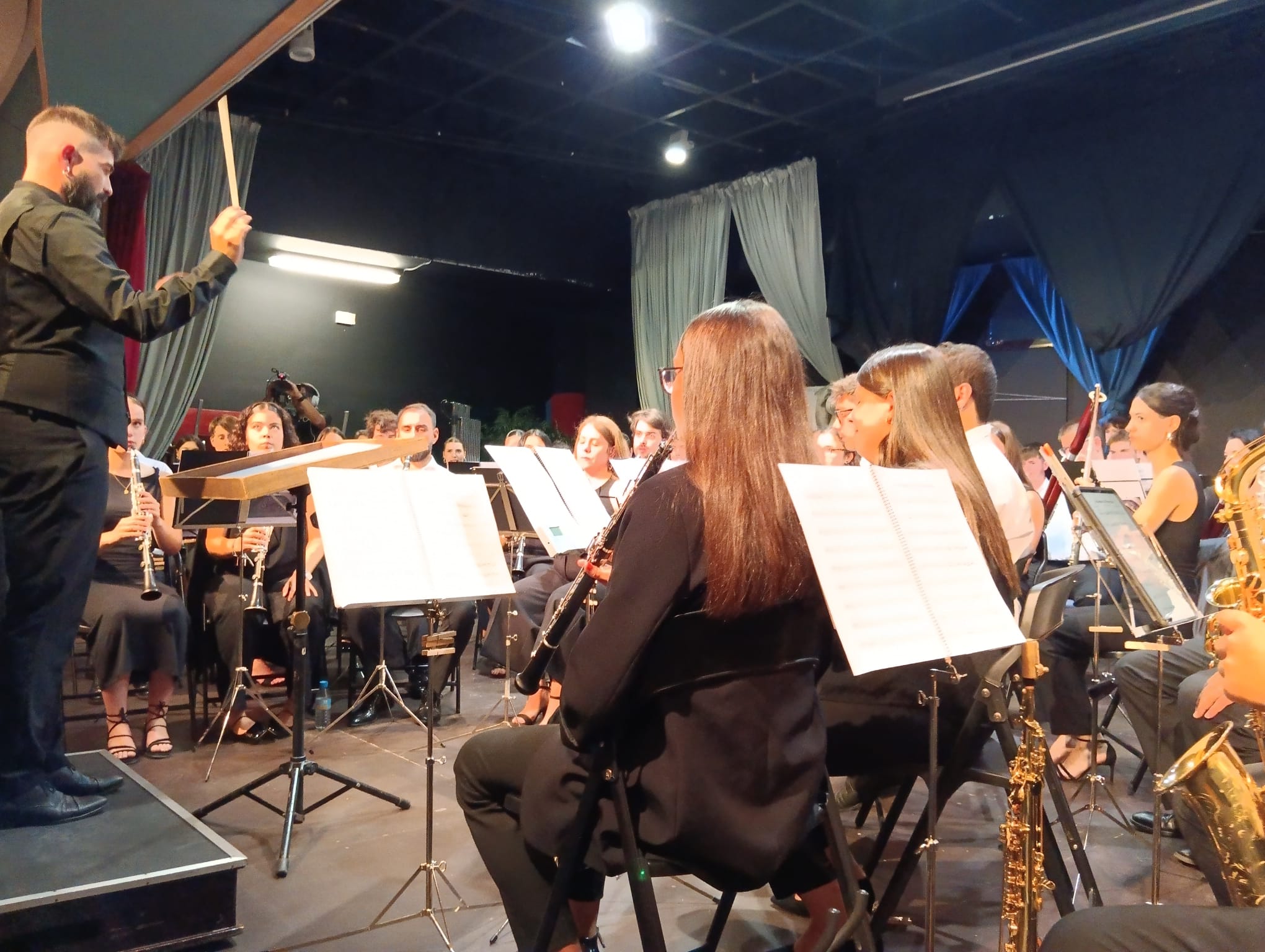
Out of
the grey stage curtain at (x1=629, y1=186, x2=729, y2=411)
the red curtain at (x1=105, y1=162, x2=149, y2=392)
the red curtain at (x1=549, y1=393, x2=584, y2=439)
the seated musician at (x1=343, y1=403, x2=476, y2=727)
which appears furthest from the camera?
the red curtain at (x1=549, y1=393, x2=584, y2=439)

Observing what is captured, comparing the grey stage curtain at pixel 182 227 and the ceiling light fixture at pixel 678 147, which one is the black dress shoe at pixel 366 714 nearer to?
the grey stage curtain at pixel 182 227

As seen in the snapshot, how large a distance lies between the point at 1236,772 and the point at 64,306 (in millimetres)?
2953

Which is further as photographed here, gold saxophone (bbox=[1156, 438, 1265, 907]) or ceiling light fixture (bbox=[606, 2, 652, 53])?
ceiling light fixture (bbox=[606, 2, 652, 53])

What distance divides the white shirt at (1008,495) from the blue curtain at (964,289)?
5455mm

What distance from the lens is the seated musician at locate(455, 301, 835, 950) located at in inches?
60.9

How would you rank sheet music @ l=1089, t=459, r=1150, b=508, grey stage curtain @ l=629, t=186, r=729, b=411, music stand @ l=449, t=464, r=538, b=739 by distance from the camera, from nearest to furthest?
music stand @ l=449, t=464, r=538, b=739 < sheet music @ l=1089, t=459, r=1150, b=508 < grey stage curtain @ l=629, t=186, r=729, b=411

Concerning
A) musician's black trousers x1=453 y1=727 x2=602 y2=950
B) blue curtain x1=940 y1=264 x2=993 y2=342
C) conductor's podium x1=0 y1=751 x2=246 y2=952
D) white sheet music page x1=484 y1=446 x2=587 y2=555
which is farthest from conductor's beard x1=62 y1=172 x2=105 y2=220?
blue curtain x1=940 y1=264 x2=993 y2=342

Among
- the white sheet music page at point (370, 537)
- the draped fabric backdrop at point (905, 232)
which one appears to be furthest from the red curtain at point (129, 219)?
the draped fabric backdrop at point (905, 232)

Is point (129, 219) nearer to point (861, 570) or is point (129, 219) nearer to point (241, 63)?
point (241, 63)

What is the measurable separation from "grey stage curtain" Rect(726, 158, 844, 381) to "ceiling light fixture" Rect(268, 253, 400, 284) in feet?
12.4

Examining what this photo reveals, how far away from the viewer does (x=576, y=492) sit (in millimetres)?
3326

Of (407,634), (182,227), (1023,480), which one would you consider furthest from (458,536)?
(182,227)

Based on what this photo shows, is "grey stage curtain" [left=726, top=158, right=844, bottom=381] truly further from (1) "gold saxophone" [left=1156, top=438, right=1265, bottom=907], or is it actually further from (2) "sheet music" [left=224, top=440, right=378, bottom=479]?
(1) "gold saxophone" [left=1156, top=438, right=1265, bottom=907]

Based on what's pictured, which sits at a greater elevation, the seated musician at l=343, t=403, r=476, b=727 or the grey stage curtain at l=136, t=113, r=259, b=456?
the grey stage curtain at l=136, t=113, r=259, b=456
